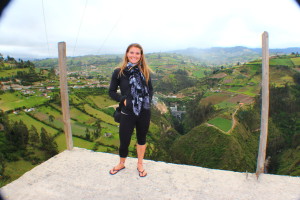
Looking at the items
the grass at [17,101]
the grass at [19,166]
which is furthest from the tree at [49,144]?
the grass at [17,101]

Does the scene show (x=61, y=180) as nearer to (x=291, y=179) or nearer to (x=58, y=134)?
(x=291, y=179)

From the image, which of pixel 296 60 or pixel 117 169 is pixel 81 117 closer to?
pixel 117 169

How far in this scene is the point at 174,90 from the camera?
2542 inches

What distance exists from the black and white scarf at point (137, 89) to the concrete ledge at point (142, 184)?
0.83 m

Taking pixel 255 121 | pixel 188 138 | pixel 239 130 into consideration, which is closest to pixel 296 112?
pixel 255 121

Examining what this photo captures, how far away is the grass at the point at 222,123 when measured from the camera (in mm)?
27469

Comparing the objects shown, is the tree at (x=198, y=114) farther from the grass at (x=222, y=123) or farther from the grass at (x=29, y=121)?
the grass at (x=29, y=121)

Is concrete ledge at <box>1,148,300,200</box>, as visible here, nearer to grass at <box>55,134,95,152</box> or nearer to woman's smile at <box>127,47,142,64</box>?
woman's smile at <box>127,47,142,64</box>

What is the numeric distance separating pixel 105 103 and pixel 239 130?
25005 mm

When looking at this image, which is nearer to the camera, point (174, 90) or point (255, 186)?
point (255, 186)

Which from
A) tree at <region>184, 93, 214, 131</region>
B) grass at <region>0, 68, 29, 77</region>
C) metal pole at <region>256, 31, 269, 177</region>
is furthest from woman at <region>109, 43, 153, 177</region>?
grass at <region>0, 68, 29, 77</region>

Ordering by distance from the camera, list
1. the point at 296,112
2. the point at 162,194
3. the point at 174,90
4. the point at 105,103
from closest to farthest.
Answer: the point at 162,194 → the point at 296,112 → the point at 105,103 → the point at 174,90

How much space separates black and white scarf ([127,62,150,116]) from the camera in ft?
6.70

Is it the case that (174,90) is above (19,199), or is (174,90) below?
below
